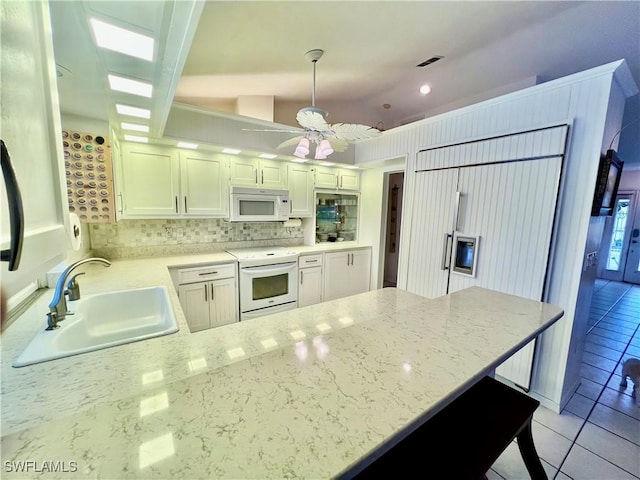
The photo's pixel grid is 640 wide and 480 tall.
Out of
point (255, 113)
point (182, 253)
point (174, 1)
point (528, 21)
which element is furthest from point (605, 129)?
point (182, 253)

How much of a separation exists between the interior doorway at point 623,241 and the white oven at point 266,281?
283 inches

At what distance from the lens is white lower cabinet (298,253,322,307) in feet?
11.7

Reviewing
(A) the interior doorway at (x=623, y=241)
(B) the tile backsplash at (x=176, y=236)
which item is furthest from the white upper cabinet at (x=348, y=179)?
(A) the interior doorway at (x=623, y=241)

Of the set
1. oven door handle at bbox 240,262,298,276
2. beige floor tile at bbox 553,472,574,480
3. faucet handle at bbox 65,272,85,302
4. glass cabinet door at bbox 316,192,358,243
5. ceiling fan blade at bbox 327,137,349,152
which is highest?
ceiling fan blade at bbox 327,137,349,152

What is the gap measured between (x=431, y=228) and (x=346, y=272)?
1563 mm

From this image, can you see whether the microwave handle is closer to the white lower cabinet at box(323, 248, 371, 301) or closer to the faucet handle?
the faucet handle

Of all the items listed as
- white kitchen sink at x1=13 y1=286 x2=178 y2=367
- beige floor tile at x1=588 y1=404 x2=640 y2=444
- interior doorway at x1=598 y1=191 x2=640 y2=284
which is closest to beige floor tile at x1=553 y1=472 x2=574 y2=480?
beige floor tile at x1=588 y1=404 x2=640 y2=444

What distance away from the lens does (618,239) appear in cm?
613

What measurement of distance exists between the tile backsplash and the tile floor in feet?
10.8

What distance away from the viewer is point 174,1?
850 mm

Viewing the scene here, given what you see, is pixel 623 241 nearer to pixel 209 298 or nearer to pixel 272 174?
pixel 272 174

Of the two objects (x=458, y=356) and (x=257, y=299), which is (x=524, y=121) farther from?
(x=257, y=299)

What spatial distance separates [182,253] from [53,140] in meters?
2.76

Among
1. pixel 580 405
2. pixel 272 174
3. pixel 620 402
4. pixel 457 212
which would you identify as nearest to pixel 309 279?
pixel 272 174
